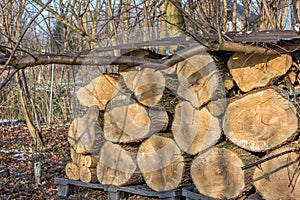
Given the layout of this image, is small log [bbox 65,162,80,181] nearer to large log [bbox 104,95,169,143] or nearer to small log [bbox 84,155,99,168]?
small log [bbox 84,155,99,168]

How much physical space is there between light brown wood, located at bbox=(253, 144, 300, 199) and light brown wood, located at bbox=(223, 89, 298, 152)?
0.42ft

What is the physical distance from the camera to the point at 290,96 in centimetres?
371

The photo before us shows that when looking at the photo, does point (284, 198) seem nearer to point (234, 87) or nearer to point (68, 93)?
point (234, 87)

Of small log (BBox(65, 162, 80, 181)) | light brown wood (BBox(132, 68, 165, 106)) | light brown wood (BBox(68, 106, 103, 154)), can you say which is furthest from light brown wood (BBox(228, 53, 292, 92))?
small log (BBox(65, 162, 80, 181))

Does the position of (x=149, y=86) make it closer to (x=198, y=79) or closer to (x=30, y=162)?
(x=198, y=79)

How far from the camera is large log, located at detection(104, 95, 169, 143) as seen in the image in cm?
456

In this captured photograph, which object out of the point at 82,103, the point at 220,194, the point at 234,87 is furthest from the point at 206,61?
the point at 82,103

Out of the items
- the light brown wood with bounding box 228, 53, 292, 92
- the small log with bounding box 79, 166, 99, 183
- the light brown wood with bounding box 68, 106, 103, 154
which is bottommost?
the small log with bounding box 79, 166, 99, 183

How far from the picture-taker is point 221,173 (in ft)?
13.2

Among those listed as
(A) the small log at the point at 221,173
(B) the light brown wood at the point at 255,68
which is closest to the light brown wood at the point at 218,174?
(A) the small log at the point at 221,173

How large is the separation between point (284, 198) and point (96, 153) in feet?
7.74

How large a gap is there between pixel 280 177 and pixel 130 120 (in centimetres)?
178

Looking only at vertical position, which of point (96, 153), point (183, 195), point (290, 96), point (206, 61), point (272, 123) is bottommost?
point (183, 195)

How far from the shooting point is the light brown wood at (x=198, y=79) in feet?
13.6
